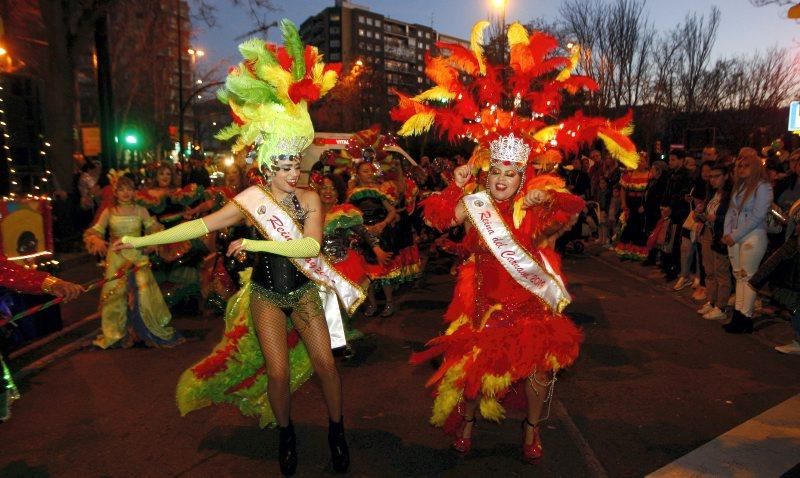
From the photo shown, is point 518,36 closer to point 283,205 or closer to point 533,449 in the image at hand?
point 283,205

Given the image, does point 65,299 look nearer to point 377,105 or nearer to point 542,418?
point 542,418

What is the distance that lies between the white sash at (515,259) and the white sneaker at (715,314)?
14.4ft

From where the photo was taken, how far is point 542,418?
423cm

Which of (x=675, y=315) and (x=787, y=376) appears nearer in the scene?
(x=787, y=376)

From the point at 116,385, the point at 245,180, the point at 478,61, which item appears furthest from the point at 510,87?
the point at 116,385

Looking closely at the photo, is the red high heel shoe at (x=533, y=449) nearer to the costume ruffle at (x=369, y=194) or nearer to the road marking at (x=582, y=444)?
the road marking at (x=582, y=444)

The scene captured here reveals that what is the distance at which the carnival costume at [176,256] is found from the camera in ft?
23.7

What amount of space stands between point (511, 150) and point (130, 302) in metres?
4.52

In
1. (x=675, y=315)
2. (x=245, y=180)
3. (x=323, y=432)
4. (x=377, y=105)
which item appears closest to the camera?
(x=323, y=432)

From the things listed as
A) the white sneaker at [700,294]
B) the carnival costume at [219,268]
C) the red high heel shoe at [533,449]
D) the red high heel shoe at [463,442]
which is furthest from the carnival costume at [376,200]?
the white sneaker at [700,294]

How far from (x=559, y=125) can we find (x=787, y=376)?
3.41m

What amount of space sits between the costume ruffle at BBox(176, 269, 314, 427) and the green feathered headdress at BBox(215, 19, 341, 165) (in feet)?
3.41

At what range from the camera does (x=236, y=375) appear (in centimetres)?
391

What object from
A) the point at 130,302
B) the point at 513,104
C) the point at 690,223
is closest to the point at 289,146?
the point at 513,104
